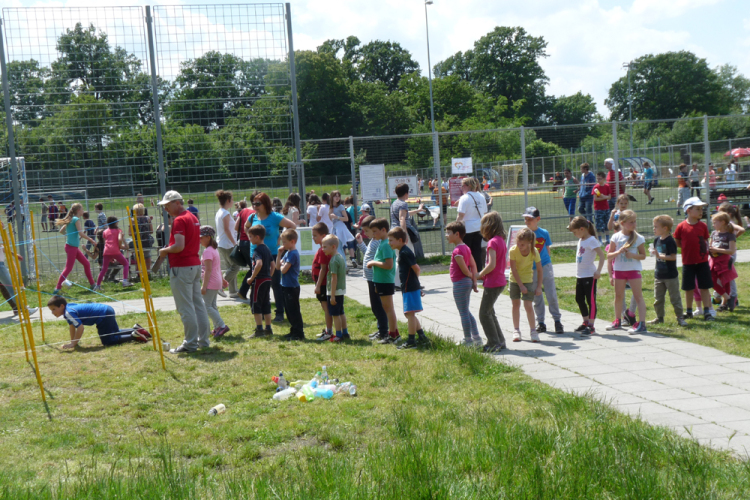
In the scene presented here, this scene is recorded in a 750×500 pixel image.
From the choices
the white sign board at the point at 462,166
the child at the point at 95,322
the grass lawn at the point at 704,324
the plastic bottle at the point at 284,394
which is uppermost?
the white sign board at the point at 462,166

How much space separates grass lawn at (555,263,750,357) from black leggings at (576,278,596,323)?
0.83 meters

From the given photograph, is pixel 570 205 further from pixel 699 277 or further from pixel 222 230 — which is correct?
pixel 222 230

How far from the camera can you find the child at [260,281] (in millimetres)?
9148

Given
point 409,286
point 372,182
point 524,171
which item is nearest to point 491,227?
point 409,286

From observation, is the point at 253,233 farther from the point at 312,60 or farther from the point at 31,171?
the point at 312,60

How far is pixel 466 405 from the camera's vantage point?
19.0 feet

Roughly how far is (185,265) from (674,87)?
9716 centimetres

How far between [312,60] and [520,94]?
3290 centimetres

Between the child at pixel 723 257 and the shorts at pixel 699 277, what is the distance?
486 mm

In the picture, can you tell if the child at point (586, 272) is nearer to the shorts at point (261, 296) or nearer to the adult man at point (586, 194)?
the shorts at point (261, 296)

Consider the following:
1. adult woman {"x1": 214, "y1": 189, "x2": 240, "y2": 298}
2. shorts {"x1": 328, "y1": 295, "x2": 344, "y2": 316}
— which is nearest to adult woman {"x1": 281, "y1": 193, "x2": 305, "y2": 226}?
adult woman {"x1": 214, "y1": 189, "x2": 240, "y2": 298}

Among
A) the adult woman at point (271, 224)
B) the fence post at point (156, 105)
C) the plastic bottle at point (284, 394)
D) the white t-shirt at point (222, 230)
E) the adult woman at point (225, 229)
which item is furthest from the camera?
the fence post at point (156, 105)

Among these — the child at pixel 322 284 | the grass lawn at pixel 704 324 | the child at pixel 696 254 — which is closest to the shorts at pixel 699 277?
the child at pixel 696 254

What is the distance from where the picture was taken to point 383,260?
27.6 feet
